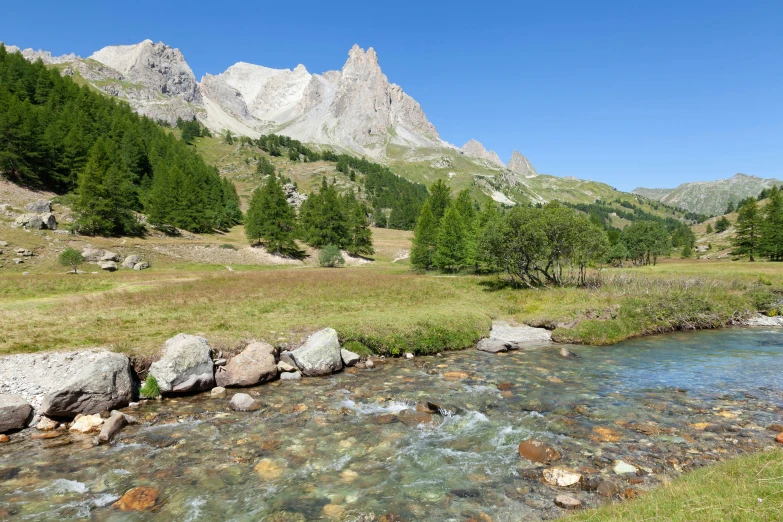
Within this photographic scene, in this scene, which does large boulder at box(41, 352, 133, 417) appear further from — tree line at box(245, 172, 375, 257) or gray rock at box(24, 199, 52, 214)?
tree line at box(245, 172, 375, 257)

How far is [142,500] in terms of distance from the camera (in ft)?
30.1

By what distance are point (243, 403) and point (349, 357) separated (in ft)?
22.3

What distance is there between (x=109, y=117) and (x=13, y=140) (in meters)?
51.3

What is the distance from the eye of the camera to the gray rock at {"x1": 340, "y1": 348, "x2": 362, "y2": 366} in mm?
20445

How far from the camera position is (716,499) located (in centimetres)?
661

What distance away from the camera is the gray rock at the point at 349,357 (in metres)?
20.4

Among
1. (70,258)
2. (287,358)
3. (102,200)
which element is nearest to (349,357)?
(287,358)

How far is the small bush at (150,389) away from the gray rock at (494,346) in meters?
17.6

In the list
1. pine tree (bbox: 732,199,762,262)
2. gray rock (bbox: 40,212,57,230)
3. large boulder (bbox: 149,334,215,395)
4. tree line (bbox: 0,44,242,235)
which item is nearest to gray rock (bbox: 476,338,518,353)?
large boulder (bbox: 149,334,215,395)

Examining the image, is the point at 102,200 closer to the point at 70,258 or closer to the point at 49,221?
the point at 49,221

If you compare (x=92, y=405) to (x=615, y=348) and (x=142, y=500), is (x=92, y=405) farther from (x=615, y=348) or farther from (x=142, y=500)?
(x=615, y=348)

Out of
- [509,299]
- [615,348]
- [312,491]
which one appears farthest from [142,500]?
[509,299]

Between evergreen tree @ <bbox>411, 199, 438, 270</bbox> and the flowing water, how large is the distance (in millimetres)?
52072

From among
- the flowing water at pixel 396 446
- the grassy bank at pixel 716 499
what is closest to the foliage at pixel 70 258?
the flowing water at pixel 396 446
